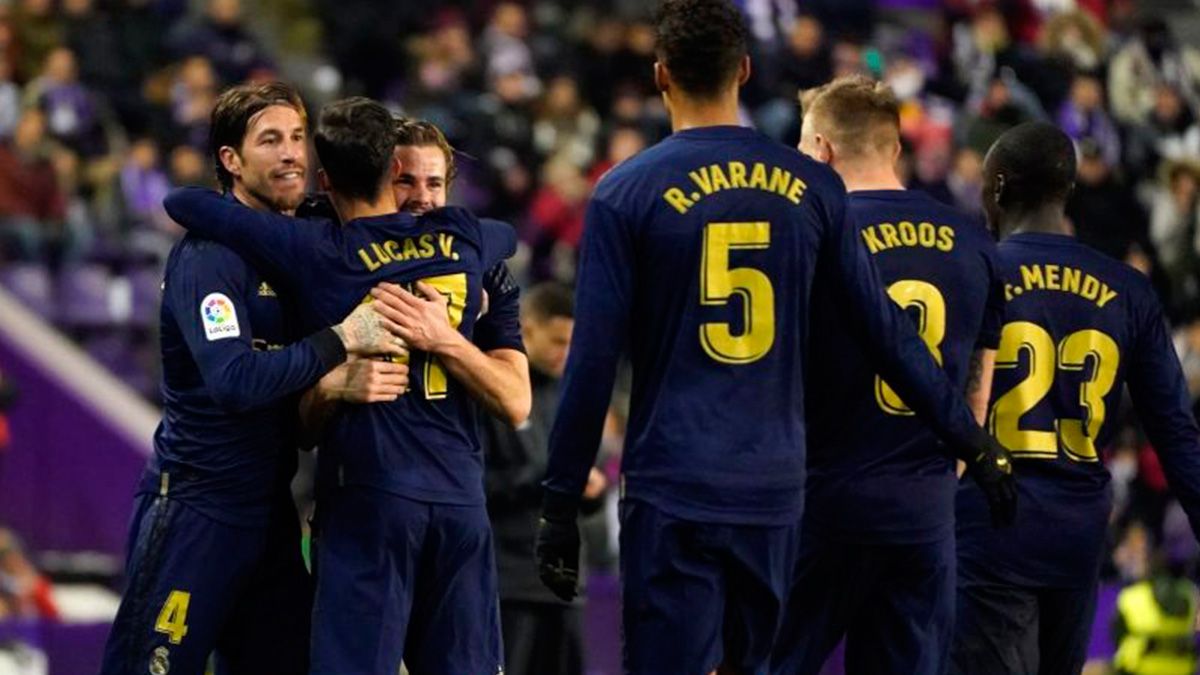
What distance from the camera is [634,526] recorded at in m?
6.66

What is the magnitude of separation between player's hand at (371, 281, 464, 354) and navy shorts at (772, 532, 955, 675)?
4.03 ft

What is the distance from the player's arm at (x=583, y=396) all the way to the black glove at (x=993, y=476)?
1093 mm

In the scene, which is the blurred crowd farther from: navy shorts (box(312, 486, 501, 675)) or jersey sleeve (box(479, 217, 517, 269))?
navy shorts (box(312, 486, 501, 675))

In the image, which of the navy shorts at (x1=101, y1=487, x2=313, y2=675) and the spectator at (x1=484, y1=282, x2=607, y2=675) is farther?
the spectator at (x1=484, y1=282, x2=607, y2=675)

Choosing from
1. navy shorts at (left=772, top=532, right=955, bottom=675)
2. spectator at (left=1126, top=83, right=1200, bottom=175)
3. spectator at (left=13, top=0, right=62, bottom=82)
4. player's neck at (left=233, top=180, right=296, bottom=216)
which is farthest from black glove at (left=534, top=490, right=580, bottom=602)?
spectator at (left=1126, top=83, right=1200, bottom=175)

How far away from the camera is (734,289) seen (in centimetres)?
662

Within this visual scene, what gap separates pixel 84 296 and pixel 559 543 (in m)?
10.3

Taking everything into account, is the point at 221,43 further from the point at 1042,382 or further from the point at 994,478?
the point at 994,478

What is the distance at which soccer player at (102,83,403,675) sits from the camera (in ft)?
23.8

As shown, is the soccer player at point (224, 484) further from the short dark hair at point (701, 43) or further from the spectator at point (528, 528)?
the spectator at point (528, 528)

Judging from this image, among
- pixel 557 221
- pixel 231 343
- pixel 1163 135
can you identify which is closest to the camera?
pixel 231 343

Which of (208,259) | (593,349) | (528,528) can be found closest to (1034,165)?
(593,349)

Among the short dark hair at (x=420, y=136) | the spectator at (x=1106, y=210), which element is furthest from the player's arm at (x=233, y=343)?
the spectator at (x=1106, y=210)

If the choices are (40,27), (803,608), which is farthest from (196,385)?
(40,27)
